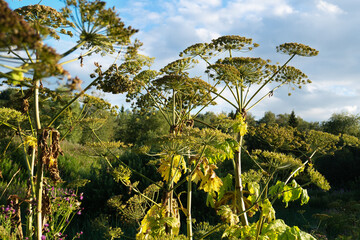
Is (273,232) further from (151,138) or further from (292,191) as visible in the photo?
(151,138)

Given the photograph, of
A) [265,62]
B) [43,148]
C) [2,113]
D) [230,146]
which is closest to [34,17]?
[2,113]

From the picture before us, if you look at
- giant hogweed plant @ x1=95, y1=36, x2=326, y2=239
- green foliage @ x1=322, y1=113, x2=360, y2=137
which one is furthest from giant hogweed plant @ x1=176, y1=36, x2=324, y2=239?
green foliage @ x1=322, y1=113, x2=360, y2=137

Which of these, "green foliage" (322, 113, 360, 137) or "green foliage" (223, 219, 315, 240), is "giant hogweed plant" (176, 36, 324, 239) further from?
"green foliage" (322, 113, 360, 137)

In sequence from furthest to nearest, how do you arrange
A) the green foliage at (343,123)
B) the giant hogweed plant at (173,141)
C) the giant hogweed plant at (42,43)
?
the green foliage at (343,123), the giant hogweed plant at (173,141), the giant hogweed plant at (42,43)

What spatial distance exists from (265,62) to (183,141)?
6.29 feet

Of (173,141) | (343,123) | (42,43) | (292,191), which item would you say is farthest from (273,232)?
(343,123)

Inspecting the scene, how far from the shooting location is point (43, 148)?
2.47 m

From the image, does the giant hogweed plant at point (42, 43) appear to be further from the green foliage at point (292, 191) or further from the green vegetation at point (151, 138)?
the green foliage at point (292, 191)

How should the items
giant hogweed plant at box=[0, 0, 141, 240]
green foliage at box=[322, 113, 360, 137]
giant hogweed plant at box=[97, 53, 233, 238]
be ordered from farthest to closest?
green foliage at box=[322, 113, 360, 137] → giant hogweed plant at box=[97, 53, 233, 238] → giant hogweed plant at box=[0, 0, 141, 240]

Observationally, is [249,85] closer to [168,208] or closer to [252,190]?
[252,190]

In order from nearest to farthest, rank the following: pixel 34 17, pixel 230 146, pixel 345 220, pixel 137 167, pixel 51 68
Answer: pixel 51 68, pixel 34 17, pixel 230 146, pixel 345 220, pixel 137 167

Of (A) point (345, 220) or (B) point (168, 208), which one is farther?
(A) point (345, 220)

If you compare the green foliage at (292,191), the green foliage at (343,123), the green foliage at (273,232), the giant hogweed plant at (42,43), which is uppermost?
the green foliage at (343,123)

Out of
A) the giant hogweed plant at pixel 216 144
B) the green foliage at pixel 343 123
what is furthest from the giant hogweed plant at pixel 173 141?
the green foliage at pixel 343 123
